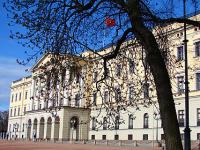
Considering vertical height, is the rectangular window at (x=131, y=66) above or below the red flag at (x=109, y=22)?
below

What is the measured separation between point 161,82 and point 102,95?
348 cm

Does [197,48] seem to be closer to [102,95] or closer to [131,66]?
[131,66]

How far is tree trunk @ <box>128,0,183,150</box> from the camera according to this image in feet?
33.4

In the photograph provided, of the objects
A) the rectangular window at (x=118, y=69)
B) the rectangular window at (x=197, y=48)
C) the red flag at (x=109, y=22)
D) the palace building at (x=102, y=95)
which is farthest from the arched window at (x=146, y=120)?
the red flag at (x=109, y=22)

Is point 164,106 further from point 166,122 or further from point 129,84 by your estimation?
point 129,84

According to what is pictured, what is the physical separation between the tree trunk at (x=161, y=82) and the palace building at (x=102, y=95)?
197 centimetres

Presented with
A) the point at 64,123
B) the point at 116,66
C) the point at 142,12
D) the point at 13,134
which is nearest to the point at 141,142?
the point at 64,123

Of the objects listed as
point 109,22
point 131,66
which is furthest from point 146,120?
point 109,22

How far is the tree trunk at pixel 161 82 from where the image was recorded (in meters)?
10.2

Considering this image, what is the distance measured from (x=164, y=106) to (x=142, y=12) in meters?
2.81

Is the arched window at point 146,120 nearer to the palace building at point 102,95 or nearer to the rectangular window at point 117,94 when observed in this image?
the palace building at point 102,95

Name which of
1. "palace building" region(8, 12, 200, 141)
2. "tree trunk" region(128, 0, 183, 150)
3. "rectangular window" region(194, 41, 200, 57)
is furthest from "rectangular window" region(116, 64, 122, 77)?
"rectangular window" region(194, 41, 200, 57)

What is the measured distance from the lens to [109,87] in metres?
13.0

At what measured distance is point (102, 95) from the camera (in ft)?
44.8
